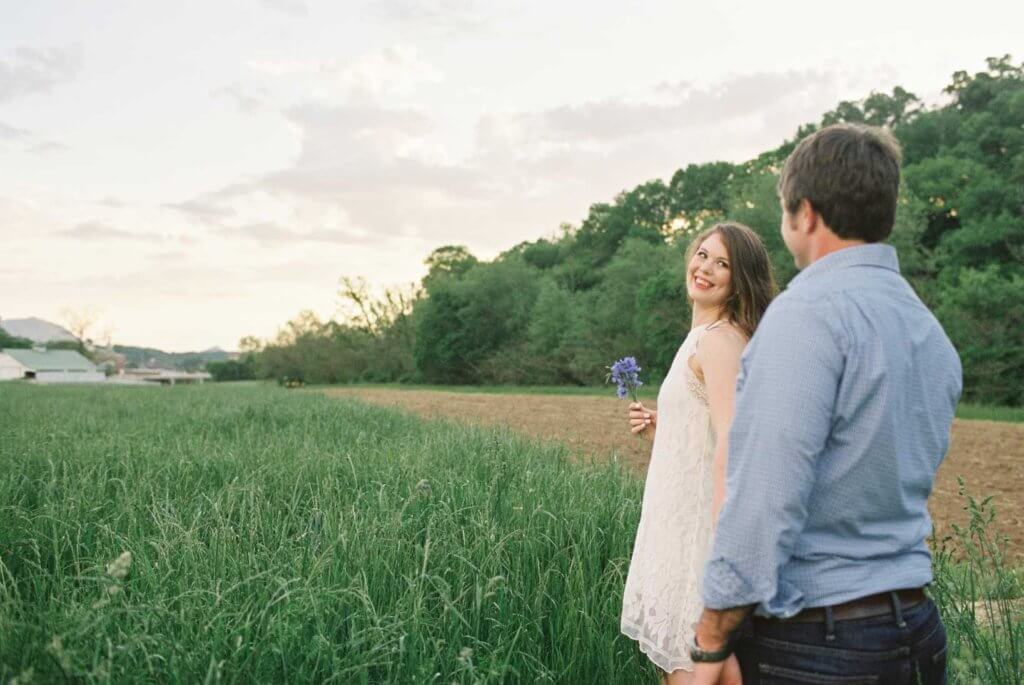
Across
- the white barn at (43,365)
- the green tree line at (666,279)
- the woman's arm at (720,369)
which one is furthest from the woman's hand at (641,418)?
the white barn at (43,365)

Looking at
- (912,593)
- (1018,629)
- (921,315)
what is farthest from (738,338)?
(1018,629)

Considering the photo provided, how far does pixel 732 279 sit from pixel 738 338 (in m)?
0.26

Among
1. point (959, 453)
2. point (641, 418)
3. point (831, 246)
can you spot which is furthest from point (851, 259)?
point (959, 453)

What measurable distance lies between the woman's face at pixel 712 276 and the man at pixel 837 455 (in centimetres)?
85

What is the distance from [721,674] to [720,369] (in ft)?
2.92

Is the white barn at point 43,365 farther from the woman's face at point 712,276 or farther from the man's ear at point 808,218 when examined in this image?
the man's ear at point 808,218

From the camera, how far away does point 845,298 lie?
160 cm

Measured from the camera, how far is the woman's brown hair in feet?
8.39

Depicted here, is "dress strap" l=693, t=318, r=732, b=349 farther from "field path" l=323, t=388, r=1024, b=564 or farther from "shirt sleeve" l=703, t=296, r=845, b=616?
"field path" l=323, t=388, r=1024, b=564

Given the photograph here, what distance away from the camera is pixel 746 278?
2590mm

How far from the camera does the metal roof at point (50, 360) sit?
118625 mm

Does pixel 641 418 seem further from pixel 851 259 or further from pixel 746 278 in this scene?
pixel 851 259

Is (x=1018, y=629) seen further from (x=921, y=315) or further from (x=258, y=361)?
(x=258, y=361)

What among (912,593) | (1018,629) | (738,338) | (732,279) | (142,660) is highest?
(732,279)
